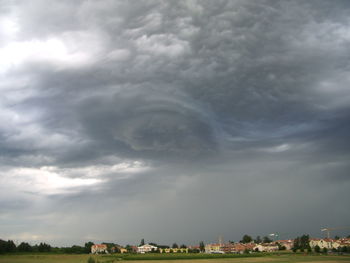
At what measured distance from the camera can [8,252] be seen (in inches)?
6009

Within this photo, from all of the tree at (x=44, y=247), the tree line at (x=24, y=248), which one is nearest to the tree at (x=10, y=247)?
the tree line at (x=24, y=248)

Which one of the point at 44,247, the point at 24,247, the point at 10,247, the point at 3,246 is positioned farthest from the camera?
the point at 44,247

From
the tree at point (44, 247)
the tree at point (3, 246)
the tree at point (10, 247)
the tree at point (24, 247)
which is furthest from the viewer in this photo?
the tree at point (44, 247)

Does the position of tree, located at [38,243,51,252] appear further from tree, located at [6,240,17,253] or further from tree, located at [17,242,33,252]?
tree, located at [6,240,17,253]

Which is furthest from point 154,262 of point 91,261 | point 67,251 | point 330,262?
point 67,251

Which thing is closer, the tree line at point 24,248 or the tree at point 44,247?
the tree line at point 24,248

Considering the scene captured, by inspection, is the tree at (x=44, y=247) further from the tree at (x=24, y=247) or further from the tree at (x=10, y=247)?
the tree at (x=10, y=247)

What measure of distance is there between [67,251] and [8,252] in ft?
139

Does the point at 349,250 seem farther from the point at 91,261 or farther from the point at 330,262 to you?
the point at 91,261

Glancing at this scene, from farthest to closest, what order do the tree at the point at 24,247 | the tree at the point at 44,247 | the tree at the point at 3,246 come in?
the tree at the point at 44,247
the tree at the point at 24,247
the tree at the point at 3,246

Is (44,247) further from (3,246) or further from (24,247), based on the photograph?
(3,246)

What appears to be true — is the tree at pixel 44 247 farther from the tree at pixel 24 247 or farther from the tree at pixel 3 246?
the tree at pixel 3 246

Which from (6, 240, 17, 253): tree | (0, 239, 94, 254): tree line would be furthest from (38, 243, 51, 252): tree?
(6, 240, 17, 253): tree

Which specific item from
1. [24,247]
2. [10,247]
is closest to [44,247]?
[24,247]
